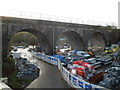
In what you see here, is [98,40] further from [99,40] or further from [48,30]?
[48,30]

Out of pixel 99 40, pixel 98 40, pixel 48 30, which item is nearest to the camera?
pixel 48 30

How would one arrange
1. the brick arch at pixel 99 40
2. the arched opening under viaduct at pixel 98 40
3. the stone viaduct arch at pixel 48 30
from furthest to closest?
1. the arched opening under viaduct at pixel 98 40
2. the brick arch at pixel 99 40
3. the stone viaduct arch at pixel 48 30

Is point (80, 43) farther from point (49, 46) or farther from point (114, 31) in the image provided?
point (114, 31)

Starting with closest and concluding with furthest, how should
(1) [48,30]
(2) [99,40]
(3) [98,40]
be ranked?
(1) [48,30], (2) [99,40], (3) [98,40]

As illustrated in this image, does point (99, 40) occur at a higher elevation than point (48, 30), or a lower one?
lower

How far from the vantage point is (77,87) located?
21.3 ft

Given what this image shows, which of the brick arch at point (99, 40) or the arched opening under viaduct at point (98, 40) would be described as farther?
the arched opening under viaduct at point (98, 40)

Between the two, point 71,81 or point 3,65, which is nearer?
point 71,81

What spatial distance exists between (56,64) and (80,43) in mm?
11957

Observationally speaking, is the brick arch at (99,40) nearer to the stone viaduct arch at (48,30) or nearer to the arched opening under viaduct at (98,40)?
the arched opening under viaduct at (98,40)

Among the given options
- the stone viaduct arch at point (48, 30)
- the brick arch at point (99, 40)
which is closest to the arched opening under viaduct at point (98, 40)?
the brick arch at point (99, 40)

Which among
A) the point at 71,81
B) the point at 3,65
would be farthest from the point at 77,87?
the point at 3,65

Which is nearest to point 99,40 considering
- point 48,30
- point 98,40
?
point 98,40

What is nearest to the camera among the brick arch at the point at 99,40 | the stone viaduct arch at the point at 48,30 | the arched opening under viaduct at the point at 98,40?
the stone viaduct arch at the point at 48,30
